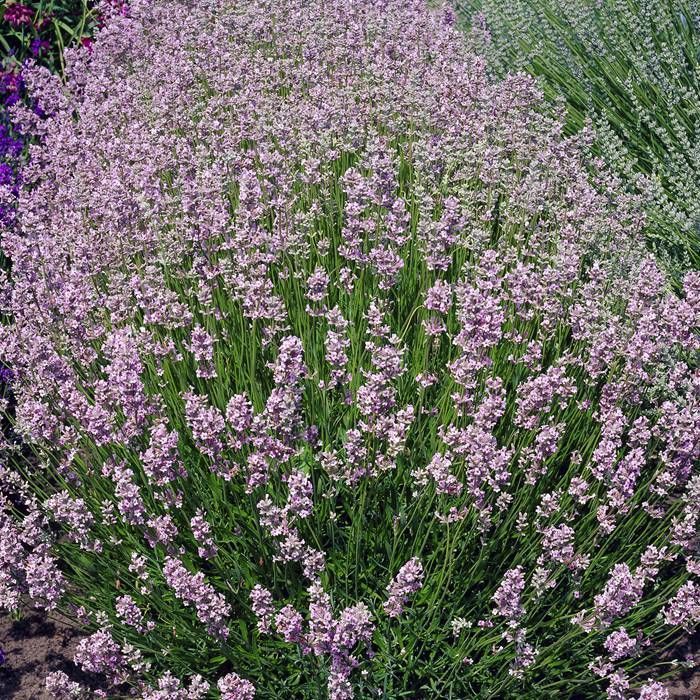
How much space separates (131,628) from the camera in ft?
9.81

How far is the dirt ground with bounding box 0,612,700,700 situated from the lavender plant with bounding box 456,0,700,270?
2.02 metres

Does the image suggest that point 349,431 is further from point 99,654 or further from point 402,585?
point 99,654

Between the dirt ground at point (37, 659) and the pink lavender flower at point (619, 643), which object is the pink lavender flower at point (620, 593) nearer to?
the pink lavender flower at point (619, 643)

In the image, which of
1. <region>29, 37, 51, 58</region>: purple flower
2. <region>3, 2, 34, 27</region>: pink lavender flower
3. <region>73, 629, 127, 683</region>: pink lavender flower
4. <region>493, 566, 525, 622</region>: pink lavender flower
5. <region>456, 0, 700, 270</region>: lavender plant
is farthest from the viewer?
<region>3, 2, 34, 27</region>: pink lavender flower

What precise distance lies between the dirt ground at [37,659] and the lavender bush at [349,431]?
0.12 metres

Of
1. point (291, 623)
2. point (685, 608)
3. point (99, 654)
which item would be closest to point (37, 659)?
point (99, 654)

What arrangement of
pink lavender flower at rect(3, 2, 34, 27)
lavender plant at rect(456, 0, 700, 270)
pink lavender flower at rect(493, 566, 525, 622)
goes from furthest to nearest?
pink lavender flower at rect(3, 2, 34, 27) → lavender plant at rect(456, 0, 700, 270) → pink lavender flower at rect(493, 566, 525, 622)

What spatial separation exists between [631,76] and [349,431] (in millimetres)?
3919

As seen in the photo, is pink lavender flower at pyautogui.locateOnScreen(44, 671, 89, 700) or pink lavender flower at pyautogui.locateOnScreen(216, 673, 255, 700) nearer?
pink lavender flower at pyautogui.locateOnScreen(216, 673, 255, 700)

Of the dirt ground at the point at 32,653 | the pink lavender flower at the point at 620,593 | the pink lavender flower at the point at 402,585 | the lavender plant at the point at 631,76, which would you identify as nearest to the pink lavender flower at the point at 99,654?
the dirt ground at the point at 32,653

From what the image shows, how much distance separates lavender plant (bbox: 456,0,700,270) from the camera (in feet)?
15.0

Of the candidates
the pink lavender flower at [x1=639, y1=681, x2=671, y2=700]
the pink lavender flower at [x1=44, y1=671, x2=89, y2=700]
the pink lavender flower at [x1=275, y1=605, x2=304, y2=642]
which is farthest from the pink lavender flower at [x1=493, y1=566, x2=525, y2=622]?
the pink lavender flower at [x1=44, y1=671, x2=89, y2=700]

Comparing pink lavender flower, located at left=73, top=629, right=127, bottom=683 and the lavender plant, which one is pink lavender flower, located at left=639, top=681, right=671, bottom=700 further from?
the lavender plant

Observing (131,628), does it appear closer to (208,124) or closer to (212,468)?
(212,468)
